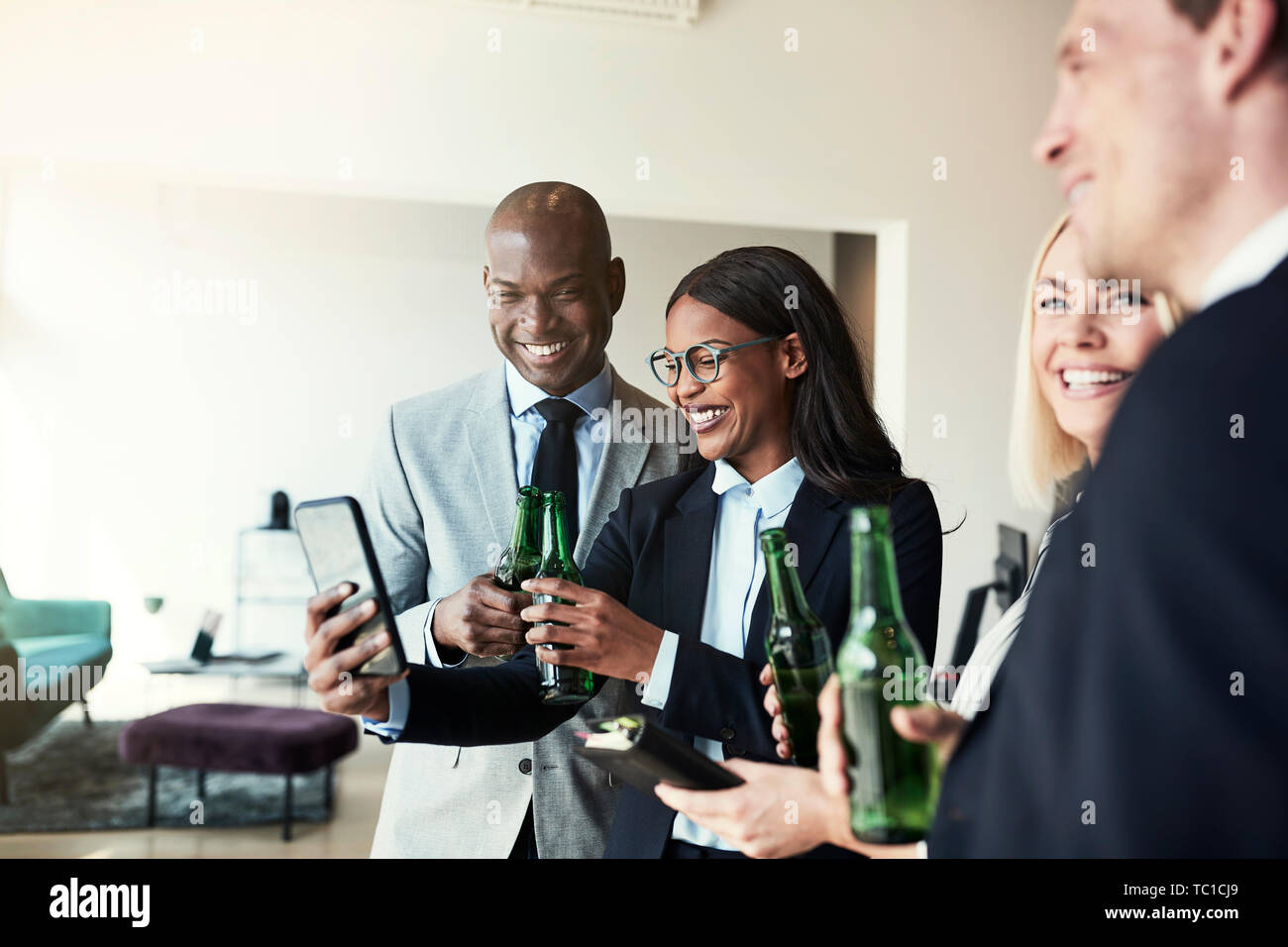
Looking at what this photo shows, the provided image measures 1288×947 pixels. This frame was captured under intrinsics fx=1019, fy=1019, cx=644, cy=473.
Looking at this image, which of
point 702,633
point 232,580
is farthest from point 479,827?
point 232,580

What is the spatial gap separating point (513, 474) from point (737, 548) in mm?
436

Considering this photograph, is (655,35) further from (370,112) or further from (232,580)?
(232,580)

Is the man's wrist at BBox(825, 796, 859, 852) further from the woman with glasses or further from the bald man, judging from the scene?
the bald man

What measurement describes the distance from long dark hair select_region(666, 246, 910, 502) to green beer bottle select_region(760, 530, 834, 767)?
1.28ft

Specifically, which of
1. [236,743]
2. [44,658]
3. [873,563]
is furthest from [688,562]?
[44,658]

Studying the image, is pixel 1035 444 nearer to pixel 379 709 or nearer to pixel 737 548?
pixel 737 548

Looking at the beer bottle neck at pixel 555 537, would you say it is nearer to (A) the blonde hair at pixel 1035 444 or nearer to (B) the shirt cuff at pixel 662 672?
→ (B) the shirt cuff at pixel 662 672

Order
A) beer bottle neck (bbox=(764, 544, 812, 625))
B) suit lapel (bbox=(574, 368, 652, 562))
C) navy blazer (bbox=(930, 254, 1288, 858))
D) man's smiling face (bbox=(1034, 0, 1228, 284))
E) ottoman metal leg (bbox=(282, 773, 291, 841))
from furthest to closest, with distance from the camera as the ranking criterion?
1. ottoman metal leg (bbox=(282, 773, 291, 841))
2. suit lapel (bbox=(574, 368, 652, 562))
3. beer bottle neck (bbox=(764, 544, 812, 625))
4. man's smiling face (bbox=(1034, 0, 1228, 284))
5. navy blazer (bbox=(930, 254, 1288, 858))

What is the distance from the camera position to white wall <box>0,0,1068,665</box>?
3.72 meters

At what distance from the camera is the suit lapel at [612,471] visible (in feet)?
5.83

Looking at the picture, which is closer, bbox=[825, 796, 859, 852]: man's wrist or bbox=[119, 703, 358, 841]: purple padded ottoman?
bbox=[825, 796, 859, 852]: man's wrist

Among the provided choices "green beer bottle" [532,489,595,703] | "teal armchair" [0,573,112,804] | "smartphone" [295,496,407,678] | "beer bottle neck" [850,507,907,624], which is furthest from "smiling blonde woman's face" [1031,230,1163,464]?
"teal armchair" [0,573,112,804]

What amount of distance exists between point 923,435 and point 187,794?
3.79 metres

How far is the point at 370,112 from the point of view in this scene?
379cm
